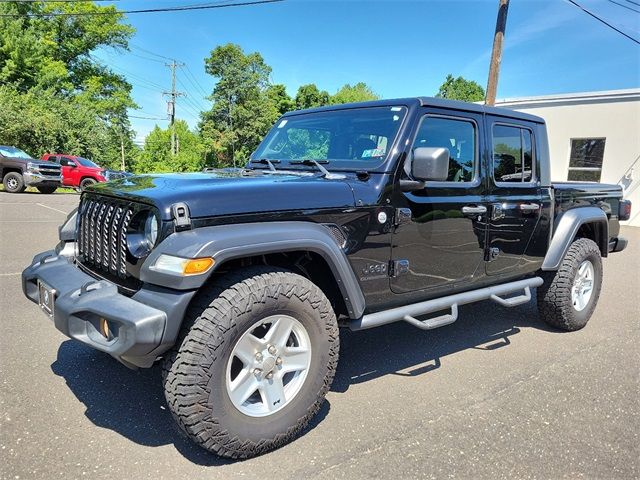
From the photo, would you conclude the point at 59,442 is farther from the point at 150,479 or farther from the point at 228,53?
the point at 228,53

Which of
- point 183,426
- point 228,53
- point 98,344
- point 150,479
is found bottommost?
point 150,479

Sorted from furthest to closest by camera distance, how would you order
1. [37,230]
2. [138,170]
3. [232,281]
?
1. [138,170]
2. [37,230]
3. [232,281]

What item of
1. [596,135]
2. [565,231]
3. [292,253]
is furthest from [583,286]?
[596,135]

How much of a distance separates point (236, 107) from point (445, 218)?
3578cm

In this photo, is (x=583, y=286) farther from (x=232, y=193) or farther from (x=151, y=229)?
(x=151, y=229)

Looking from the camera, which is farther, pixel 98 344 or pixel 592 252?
pixel 592 252

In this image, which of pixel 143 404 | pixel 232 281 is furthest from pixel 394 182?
pixel 143 404

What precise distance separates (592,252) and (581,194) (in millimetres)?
581

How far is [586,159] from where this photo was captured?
16031mm

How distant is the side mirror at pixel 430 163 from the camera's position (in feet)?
9.74

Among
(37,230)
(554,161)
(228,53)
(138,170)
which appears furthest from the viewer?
(138,170)

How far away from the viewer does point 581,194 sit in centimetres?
473

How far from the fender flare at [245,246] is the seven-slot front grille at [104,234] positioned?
344mm

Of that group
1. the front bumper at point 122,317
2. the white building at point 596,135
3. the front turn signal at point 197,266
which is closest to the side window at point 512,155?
the front turn signal at point 197,266
